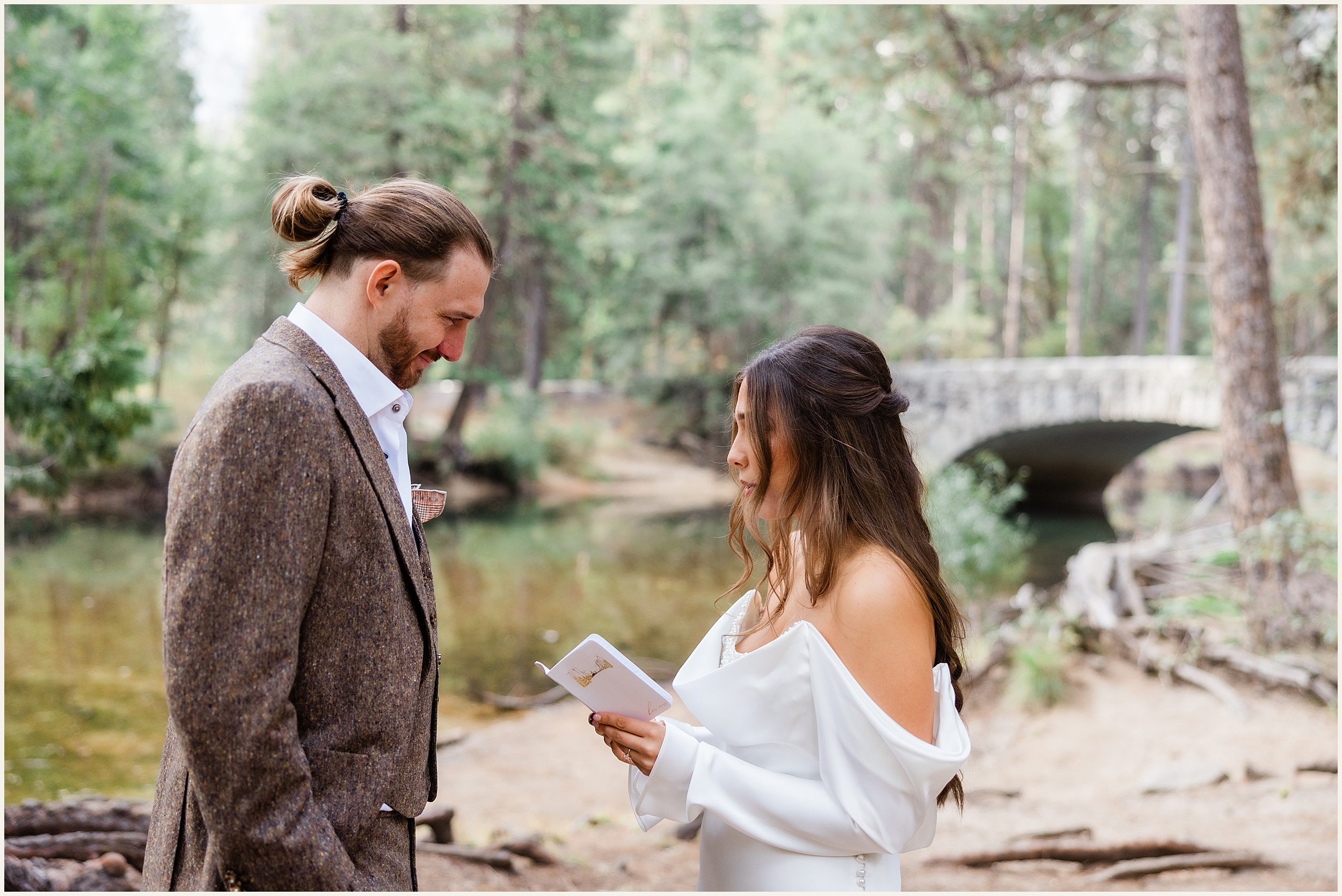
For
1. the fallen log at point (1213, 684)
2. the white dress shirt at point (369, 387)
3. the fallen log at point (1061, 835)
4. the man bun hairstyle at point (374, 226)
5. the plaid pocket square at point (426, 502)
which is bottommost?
the fallen log at point (1061, 835)

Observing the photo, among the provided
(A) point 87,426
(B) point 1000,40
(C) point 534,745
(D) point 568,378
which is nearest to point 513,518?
(C) point 534,745

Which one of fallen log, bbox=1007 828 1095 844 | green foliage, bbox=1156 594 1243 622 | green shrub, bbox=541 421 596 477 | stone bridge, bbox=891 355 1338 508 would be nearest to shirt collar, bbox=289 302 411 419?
fallen log, bbox=1007 828 1095 844

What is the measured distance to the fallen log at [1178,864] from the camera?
154 inches

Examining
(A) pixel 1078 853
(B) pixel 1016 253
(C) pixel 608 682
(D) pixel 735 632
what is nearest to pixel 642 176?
(B) pixel 1016 253

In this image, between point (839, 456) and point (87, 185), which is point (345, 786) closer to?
point (839, 456)

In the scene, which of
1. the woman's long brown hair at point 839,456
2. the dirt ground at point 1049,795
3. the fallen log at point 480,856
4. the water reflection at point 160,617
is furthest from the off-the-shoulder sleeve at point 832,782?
the water reflection at point 160,617

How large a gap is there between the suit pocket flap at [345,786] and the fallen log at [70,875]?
6.88 ft

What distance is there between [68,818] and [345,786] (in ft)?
9.80

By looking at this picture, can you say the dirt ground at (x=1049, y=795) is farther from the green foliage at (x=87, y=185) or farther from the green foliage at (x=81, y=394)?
the green foliage at (x=87, y=185)

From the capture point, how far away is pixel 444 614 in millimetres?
10469

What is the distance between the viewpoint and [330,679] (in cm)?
149

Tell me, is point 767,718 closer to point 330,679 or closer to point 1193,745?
point 330,679

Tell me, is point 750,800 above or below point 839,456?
below

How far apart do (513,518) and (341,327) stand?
15.7m
